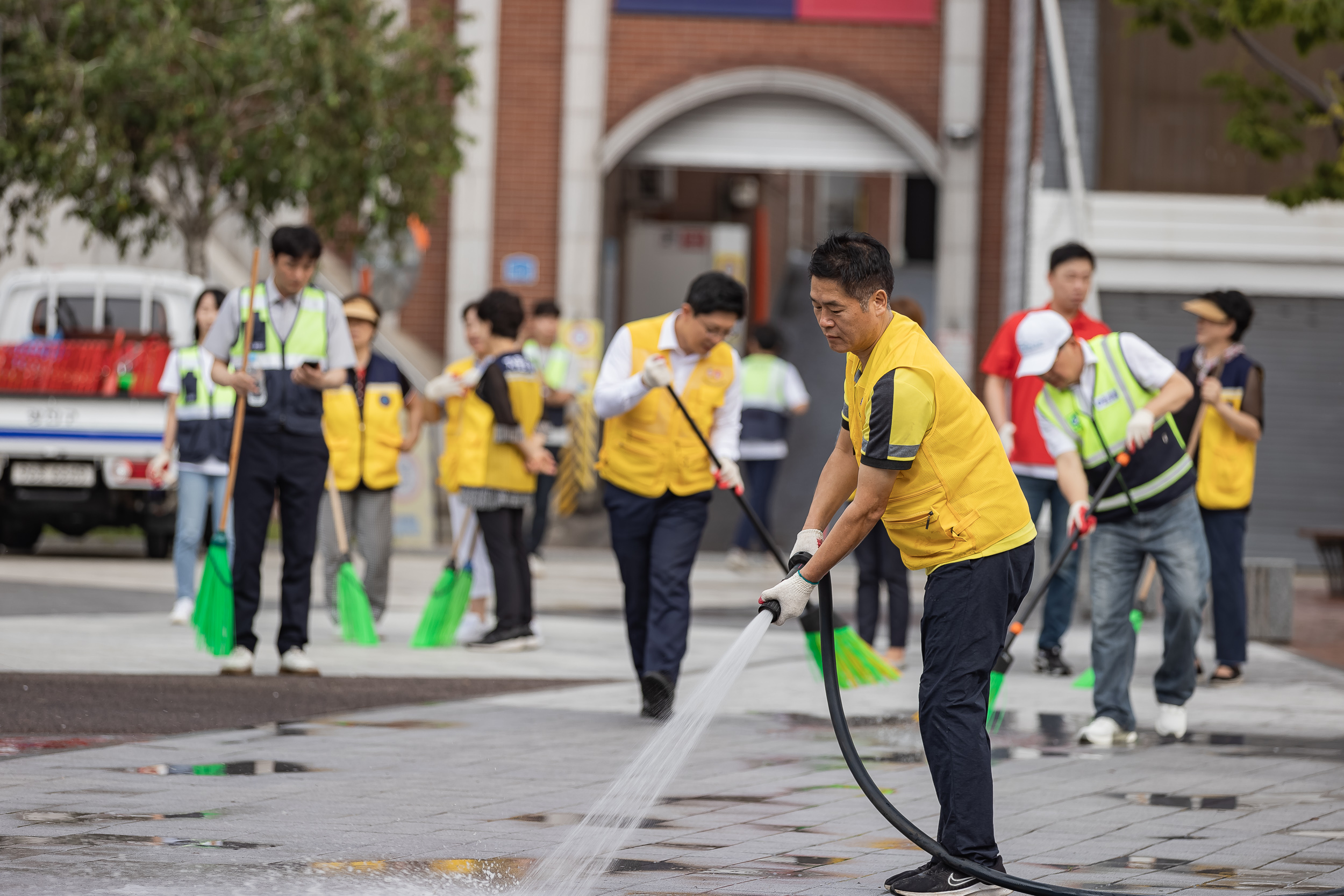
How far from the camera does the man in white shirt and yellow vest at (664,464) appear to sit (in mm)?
7816

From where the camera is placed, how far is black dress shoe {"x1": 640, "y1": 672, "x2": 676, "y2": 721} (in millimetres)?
7793

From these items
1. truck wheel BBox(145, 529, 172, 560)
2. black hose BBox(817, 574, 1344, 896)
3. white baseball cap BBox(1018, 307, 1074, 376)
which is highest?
white baseball cap BBox(1018, 307, 1074, 376)

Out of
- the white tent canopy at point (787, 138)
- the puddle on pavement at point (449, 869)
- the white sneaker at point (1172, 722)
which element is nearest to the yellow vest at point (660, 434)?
the white sneaker at point (1172, 722)

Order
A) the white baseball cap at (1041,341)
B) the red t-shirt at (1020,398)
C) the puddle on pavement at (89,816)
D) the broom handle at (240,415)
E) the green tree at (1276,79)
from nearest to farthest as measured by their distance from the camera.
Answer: the puddle on pavement at (89,816)
the white baseball cap at (1041,341)
the broom handle at (240,415)
the red t-shirt at (1020,398)
the green tree at (1276,79)

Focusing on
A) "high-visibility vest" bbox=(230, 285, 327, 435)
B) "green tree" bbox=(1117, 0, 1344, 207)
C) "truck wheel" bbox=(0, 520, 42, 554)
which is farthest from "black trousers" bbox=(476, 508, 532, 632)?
"truck wheel" bbox=(0, 520, 42, 554)

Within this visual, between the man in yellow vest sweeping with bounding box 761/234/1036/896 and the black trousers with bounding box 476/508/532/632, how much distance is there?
17.6 ft

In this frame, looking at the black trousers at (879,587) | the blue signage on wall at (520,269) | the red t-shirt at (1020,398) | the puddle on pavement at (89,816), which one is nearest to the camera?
the puddle on pavement at (89,816)

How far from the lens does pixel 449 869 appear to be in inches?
193

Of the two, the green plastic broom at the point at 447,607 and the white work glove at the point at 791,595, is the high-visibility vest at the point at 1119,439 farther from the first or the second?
the green plastic broom at the point at 447,607

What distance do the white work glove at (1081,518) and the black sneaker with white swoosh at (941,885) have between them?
8.81 ft

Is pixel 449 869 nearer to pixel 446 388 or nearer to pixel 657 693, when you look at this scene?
pixel 657 693

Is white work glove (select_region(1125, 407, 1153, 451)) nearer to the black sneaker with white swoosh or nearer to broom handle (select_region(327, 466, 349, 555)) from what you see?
the black sneaker with white swoosh

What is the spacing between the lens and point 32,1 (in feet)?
52.6

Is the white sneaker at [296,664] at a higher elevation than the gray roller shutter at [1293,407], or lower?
lower
